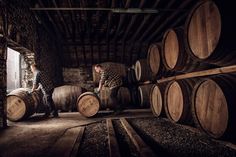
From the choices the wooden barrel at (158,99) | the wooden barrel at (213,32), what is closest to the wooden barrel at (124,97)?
the wooden barrel at (158,99)

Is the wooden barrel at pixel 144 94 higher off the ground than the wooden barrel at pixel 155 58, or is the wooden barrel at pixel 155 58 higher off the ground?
the wooden barrel at pixel 155 58

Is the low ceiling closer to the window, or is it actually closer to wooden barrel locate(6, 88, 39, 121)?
wooden barrel locate(6, 88, 39, 121)

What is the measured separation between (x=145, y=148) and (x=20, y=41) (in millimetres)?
4415

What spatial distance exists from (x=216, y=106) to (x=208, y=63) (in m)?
0.67

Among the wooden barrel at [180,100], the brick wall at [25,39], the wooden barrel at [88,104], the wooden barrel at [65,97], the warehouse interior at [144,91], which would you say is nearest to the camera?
the warehouse interior at [144,91]

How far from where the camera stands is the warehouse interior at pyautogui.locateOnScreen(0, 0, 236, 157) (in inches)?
110

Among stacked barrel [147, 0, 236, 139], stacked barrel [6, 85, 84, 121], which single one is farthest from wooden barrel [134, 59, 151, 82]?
stacked barrel [147, 0, 236, 139]

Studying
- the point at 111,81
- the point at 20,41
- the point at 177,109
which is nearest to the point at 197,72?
the point at 177,109

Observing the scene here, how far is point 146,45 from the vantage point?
11.0 m

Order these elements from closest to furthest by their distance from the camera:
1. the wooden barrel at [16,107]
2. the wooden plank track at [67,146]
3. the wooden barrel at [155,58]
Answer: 1. the wooden plank track at [67,146]
2. the wooden barrel at [155,58]
3. the wooden barrel at [16,107]

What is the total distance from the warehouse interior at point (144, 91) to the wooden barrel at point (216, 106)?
1 cm

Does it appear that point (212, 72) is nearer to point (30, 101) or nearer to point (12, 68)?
point (30, 101)

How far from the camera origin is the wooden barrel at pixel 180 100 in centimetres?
396

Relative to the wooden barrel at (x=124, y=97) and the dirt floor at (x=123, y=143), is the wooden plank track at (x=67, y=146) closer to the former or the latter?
the dirt floor at (x=123, y=143)
